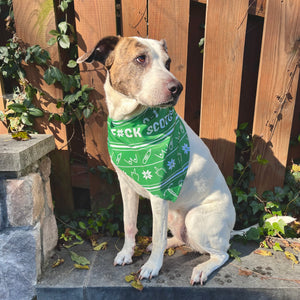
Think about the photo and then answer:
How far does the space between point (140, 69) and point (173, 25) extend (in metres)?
0.89

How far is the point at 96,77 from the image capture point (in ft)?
7.74

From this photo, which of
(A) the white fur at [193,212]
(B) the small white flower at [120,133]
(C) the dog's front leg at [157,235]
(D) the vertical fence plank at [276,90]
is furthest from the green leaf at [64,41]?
(D) the vertical fence plank at [276,90]

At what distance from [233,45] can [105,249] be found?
2.05m

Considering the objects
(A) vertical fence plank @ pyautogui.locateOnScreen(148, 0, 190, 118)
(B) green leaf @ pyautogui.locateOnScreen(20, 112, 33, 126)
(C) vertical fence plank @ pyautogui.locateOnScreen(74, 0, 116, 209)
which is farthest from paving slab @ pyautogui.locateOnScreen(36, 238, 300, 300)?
(A) vertical fence plank @ pyautogui.locateOnScreen(148, 0, 190, 118)

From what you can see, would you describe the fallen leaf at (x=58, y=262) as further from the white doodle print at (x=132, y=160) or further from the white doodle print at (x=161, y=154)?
the white doodle print at (x=161, y=154)

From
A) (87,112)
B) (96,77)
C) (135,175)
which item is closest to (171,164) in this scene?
(135,175)

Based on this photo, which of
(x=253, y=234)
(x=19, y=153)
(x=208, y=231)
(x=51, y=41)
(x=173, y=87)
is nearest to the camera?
(x=173, y=87)

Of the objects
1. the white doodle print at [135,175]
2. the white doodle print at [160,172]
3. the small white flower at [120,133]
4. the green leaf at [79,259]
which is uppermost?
the small white flower at [120,133]

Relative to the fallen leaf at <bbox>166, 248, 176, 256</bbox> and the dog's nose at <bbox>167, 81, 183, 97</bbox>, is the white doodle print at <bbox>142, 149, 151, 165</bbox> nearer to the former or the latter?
the dog's nose at <bbox>167, 81, 183, 97</bbox>

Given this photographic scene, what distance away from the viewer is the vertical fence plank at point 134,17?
222 centimetres

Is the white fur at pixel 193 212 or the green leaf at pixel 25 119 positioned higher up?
the green leaf at pixel 25 119

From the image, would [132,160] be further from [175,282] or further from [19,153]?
[175,282]

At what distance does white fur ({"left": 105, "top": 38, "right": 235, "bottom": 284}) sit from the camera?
1.90 meters

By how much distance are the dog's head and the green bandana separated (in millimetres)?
221
